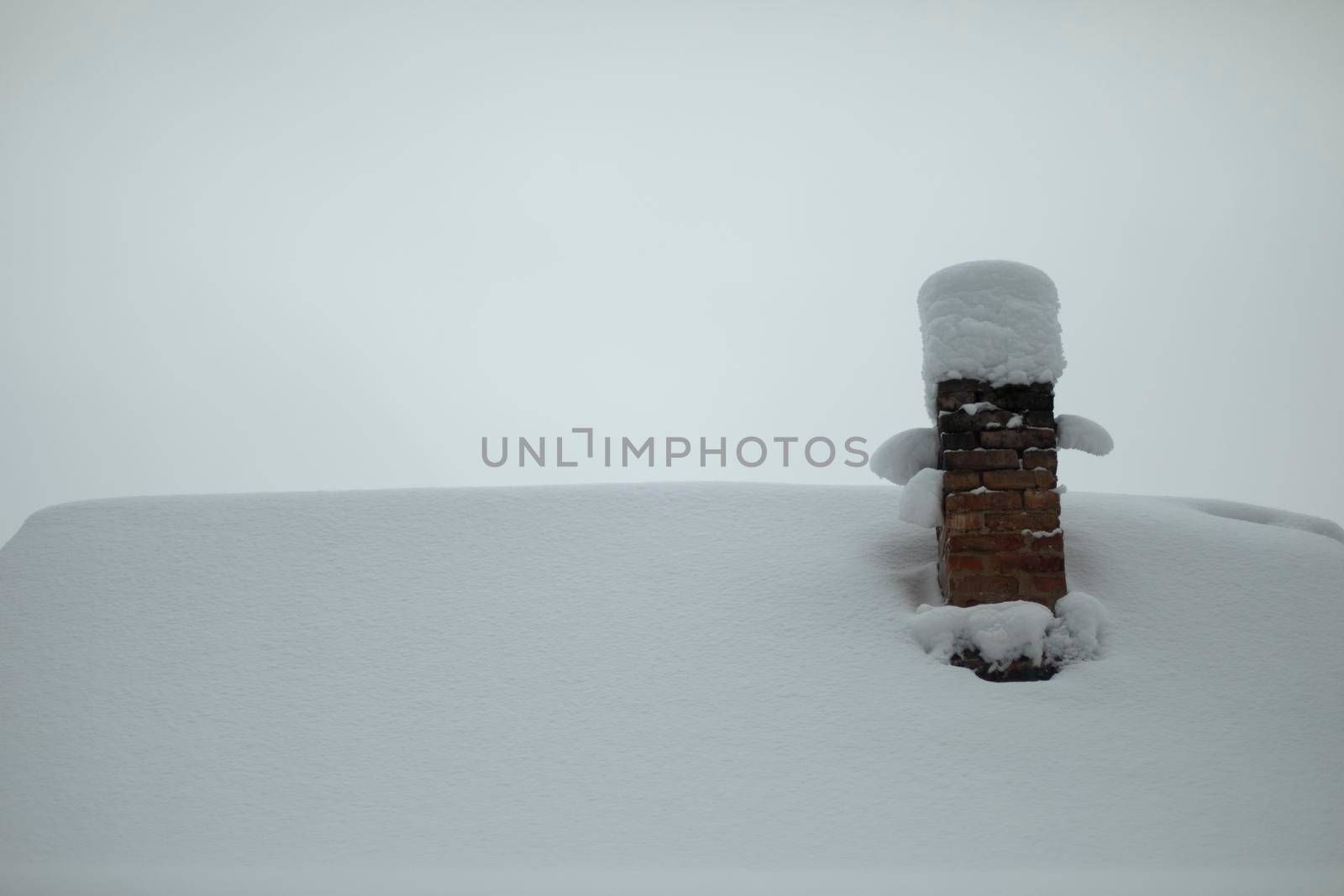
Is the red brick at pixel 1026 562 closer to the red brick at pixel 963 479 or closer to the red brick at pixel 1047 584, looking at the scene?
the red brick at pixel 1047 584

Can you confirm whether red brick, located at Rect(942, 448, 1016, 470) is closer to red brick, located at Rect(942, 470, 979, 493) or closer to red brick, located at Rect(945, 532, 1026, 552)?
red brick, located at Rect(942, 470, 979, 493)

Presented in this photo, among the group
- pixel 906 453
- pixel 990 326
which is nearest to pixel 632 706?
pixel 906 453

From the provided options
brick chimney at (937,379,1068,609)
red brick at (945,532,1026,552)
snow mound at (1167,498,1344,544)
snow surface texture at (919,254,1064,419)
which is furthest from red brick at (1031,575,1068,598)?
snow mound at (1167,498,1344,544)

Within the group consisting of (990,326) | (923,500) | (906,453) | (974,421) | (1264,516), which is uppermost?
(990,326)

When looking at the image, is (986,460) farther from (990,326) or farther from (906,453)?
(990,326)

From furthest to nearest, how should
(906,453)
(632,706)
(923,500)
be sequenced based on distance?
(906,453), (923,500), (632,706)

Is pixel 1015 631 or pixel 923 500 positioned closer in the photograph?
pixel 1015 631

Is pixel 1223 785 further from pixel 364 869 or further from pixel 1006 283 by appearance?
pixel 364 869
